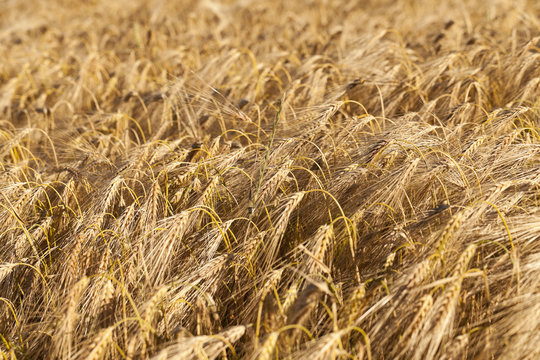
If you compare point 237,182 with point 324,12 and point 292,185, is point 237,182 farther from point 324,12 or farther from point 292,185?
point 324,12

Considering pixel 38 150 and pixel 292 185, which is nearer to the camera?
pixel 292 185

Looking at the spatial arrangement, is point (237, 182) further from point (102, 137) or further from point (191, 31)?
point (191, 31)

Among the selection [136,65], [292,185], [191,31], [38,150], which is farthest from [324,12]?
→ [292,185]

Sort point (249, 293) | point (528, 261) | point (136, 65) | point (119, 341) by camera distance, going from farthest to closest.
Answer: point (136, 65) → point (249, 293) → point (119, 341) → point (528, 261)

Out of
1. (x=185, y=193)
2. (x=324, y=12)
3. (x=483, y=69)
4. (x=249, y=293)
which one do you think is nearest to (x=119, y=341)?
(x=249, y=293)

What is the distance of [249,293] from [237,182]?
21.9 inches

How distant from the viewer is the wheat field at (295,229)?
65.9 inches

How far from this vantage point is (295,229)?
2.30 meters

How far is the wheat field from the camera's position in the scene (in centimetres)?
167

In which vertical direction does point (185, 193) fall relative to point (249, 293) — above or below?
above

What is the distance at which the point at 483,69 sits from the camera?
3.55 meters

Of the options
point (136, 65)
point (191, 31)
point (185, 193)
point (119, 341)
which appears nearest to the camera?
point (119, 341)

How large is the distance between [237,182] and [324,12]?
204 inches

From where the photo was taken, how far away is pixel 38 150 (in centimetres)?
353
